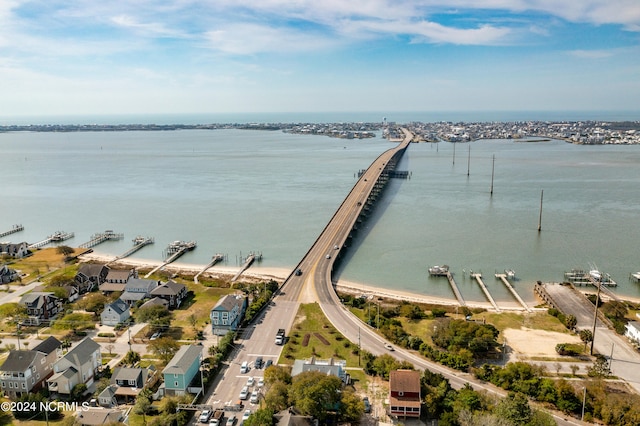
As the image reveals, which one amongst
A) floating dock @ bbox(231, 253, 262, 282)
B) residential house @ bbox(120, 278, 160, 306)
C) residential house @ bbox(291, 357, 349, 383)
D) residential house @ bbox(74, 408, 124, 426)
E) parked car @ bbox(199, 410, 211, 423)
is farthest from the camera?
floating dock @ bbox(231, 253, 262, 282)

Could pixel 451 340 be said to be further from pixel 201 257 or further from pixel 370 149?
pixel 370 149

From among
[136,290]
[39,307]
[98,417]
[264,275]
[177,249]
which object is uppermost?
[39,307]

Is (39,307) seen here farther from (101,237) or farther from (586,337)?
(586,337)

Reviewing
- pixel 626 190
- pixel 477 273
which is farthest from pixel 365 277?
pixel 626 190

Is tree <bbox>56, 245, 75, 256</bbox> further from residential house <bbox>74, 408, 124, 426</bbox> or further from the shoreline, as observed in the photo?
residential house <bbox>74, 408, 124, 426</bbox>

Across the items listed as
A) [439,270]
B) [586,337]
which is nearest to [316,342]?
[586,337]

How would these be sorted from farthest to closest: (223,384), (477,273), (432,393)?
1. (477,273)
2. (223,384)
3. (432,393)

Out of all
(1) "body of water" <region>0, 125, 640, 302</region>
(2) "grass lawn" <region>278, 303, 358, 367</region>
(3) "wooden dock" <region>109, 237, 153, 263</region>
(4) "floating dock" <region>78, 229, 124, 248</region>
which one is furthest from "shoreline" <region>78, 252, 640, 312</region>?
(2) "grass lawn" <region>278, 303, 358, 367</region>
